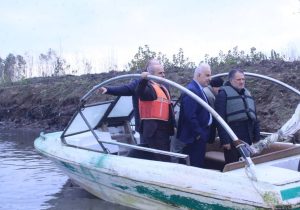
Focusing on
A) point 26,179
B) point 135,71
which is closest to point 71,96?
point 135,71

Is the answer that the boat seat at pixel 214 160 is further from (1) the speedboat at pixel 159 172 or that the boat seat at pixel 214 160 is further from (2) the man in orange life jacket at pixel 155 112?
(2) the man in orange life jacket at pixel 155 112

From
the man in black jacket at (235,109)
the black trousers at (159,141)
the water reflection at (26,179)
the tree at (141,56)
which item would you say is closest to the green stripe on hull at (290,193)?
the man in black jacket at (235,109)

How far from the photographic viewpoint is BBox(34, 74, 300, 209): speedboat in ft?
15.2

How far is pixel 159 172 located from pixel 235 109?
1.05 meters

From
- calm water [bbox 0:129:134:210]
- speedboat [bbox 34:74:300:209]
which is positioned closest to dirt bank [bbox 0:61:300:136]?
speedboat [bbox 34:74:300:209]

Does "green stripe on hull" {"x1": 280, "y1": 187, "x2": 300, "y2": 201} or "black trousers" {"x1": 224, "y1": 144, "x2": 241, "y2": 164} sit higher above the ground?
"black trousers" {"x1": 224, "y1": 144, "x2": 241, "y2": 164}

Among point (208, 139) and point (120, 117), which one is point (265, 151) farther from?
point (120, 117)

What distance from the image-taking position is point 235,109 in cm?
557

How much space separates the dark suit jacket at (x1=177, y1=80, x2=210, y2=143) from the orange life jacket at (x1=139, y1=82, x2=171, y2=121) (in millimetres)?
237

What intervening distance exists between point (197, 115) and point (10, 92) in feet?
56.2

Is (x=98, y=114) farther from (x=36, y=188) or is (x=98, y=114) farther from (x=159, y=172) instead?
(x=159, y=172)

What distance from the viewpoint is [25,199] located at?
7520mm

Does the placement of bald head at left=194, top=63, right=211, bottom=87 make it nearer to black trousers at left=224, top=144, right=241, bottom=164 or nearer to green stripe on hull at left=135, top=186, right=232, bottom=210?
black trousers at left=224, top=144, right=241, bottom=164

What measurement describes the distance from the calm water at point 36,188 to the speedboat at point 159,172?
0.39 m
